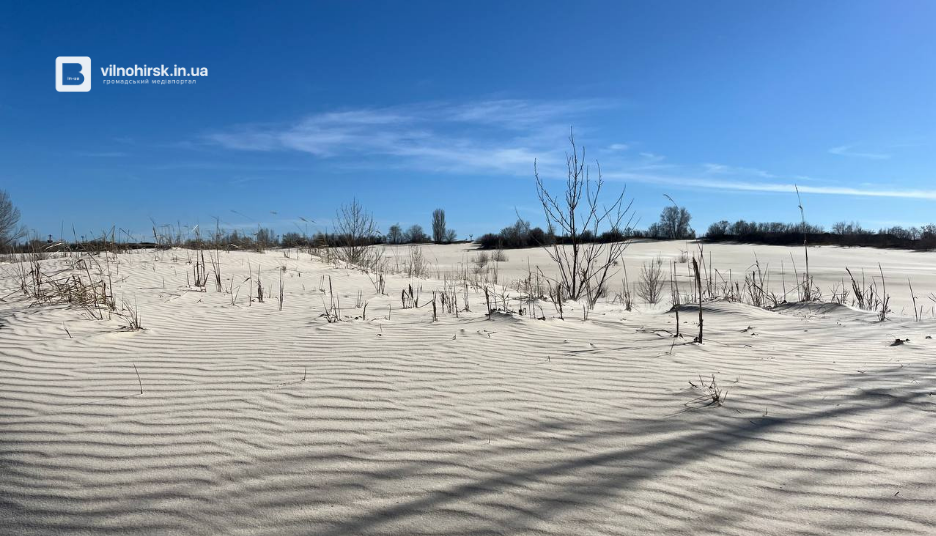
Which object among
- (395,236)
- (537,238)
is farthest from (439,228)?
(537,238)

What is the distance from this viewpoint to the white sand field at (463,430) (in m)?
2.05

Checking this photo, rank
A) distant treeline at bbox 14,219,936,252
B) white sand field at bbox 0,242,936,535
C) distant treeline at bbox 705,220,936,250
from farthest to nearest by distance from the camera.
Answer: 1. distant treeline at bbox 705,220,936,250
2. distant treeline at bbox 14,219,936,252
3. white sand field at bbox 0,242,936,535

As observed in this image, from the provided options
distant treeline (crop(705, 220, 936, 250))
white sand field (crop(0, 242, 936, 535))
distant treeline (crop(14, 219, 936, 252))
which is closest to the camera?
white sand field (crop(0, 242, 936, 535))

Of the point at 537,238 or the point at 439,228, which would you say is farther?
the point at 439,228

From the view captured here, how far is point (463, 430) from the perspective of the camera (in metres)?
2.79

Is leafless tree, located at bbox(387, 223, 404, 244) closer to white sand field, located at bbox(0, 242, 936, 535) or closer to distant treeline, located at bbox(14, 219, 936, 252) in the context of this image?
distant treeline, located at bbox(14, 219, 936, 252)

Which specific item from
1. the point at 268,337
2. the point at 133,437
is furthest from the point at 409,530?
the point at 268,337

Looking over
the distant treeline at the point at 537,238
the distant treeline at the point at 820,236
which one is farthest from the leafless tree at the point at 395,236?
the distant treeline at the point at 820,236

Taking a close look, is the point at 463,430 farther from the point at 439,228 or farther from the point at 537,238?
the point at 439,228

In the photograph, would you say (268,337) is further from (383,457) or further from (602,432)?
(602,432)

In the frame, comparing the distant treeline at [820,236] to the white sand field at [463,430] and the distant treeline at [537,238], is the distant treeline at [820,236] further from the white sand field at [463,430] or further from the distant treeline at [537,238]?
the white sand field at [463,430]

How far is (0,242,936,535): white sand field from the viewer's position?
2.05 m

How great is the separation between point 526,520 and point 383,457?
32.5 inches

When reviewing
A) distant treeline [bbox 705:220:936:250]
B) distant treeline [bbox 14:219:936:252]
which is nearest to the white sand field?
distant treeline [bbox 14:219:936:252]
